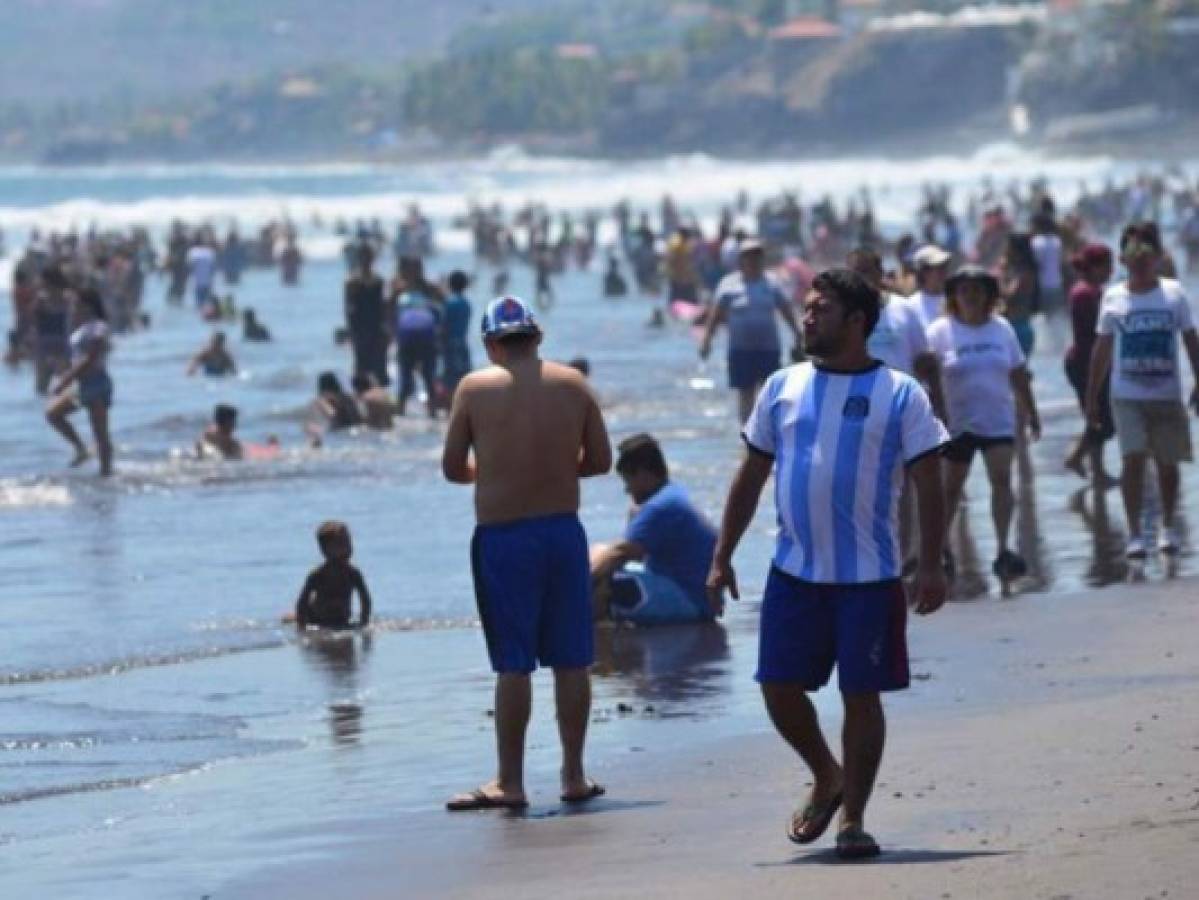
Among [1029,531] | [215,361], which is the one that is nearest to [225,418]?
[1029,531]

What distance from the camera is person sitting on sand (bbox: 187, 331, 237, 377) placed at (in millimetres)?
38000

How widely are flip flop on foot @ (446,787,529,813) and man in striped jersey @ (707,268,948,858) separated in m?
1.24

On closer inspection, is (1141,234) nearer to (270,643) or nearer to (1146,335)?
(1146,335)

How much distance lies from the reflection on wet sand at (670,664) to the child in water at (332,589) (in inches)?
56.9

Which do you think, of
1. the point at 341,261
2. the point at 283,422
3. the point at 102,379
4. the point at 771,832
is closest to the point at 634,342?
the point at 283,422

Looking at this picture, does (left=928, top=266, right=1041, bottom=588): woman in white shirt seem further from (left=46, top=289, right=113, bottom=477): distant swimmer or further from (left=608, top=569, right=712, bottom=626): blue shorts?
(left=46, top=289, right=113, bottom=477): distant swimmer

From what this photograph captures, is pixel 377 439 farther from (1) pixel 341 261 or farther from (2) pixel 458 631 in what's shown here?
(1) pixel 341 261

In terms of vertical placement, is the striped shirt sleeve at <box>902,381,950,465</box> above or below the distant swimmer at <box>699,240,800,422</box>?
above

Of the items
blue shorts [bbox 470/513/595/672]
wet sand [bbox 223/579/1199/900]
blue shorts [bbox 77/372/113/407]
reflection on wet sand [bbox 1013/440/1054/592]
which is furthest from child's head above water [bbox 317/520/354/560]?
blue shorts [bbox 77/372/113/407]

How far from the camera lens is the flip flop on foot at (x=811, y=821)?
25.8 ft

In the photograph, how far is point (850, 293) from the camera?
7793 millimetres

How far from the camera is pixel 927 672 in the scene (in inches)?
446

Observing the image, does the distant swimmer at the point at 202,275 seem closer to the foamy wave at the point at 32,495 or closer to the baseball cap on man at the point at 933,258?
the foamy wave at the point at 32,495

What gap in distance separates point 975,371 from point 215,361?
2490cm
